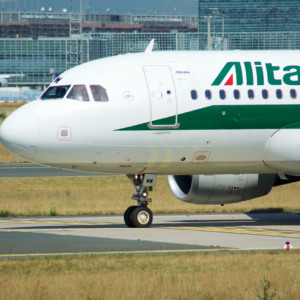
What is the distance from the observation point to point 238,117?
21938mm

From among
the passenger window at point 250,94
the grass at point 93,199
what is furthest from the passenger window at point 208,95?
the grass at point 93,199

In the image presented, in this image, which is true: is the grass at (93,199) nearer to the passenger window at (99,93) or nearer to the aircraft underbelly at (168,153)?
the aircraft underbelly at (168,153)

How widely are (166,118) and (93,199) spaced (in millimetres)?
11835

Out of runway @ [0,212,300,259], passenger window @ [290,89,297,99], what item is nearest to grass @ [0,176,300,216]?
runway @ [0,212,300,259]

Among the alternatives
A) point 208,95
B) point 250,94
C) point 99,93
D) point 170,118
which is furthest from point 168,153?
point 250,94

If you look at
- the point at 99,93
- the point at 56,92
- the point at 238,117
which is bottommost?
the point at 238,117

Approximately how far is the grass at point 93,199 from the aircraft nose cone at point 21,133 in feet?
25.5

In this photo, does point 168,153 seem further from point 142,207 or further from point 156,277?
point 156,277

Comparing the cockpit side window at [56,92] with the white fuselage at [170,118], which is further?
the cockpit side window at [56,92]

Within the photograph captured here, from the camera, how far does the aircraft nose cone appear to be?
20344 mm

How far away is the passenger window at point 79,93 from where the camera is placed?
21094 millimetres

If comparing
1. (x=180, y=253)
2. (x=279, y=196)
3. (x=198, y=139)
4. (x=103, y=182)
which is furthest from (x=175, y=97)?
(x=103, y=182)

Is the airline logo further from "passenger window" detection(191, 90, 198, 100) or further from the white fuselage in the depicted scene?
"passenger window" detection(191, 90, 198, 100)

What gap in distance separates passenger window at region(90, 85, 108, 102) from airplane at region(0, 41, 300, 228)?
0.09 ft
